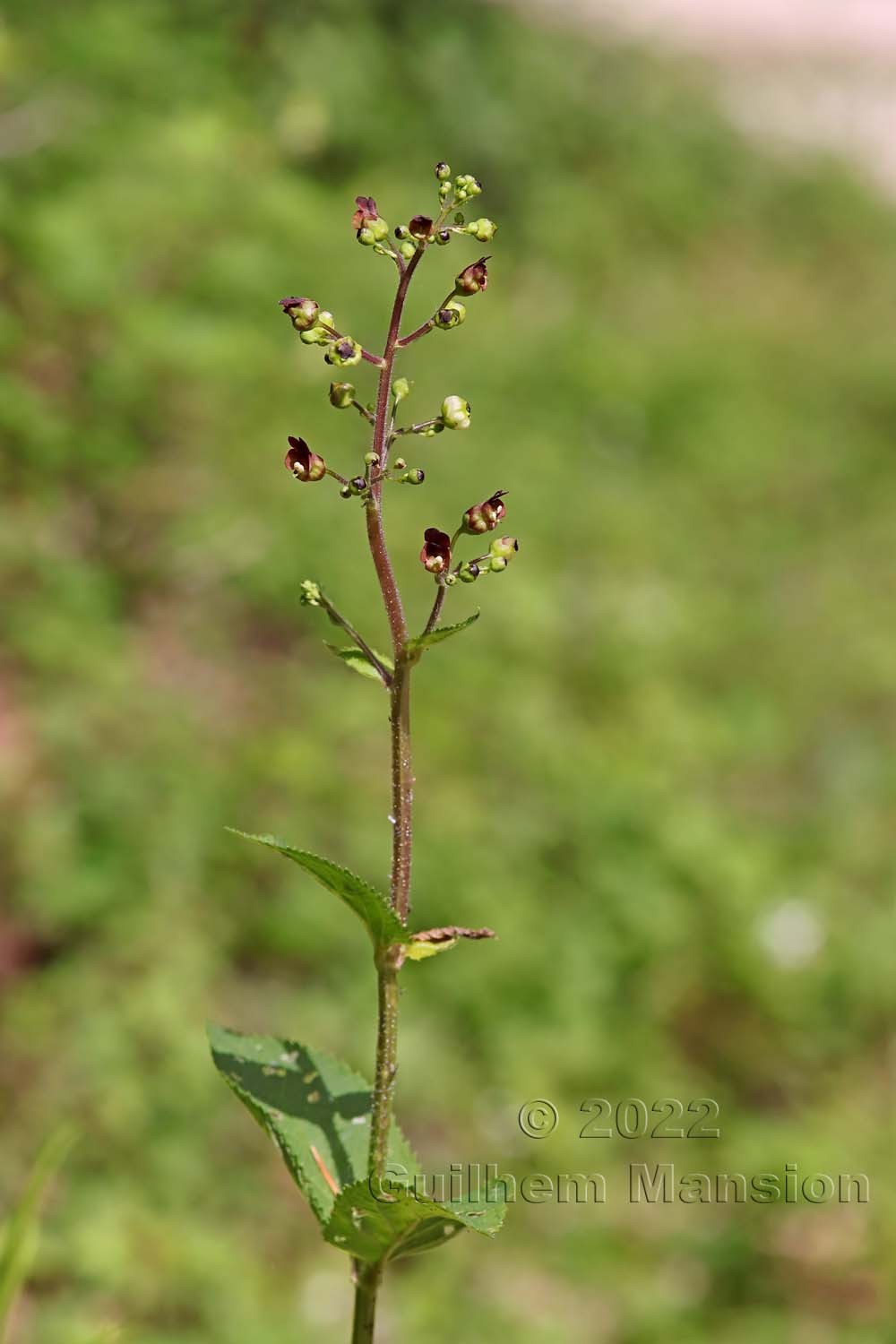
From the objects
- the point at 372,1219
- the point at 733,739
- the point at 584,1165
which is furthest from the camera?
the point at 733,739

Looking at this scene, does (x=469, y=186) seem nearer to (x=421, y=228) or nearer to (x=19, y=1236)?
(x=421, y=228)

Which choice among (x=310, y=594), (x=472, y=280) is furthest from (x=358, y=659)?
(x=472, y=280)

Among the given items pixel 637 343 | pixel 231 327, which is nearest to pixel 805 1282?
pixel 231 327

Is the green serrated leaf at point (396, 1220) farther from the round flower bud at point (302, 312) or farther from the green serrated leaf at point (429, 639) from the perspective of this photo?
the round flower bud at point (302, 312)

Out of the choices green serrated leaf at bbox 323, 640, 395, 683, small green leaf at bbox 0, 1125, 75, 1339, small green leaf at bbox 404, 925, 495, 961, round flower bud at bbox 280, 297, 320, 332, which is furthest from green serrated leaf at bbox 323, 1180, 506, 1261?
round flower bud at bbox 280, 297, 320, 332

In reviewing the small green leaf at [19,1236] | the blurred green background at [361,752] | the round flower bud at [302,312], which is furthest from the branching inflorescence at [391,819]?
the blurred green background at [361,752]

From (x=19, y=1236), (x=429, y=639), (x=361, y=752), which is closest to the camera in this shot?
(x=429, y=639)

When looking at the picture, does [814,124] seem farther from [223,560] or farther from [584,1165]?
[584,1165]
